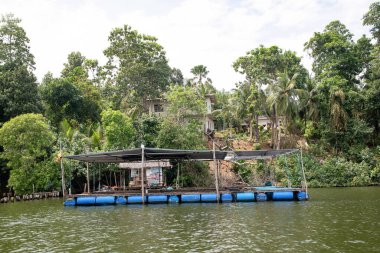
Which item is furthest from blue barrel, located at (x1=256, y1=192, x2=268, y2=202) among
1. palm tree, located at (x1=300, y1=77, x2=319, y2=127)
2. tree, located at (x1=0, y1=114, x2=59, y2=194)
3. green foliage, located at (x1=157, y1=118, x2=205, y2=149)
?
palm tree, located at (x1=300, y1=77, x2=319, y2=127)

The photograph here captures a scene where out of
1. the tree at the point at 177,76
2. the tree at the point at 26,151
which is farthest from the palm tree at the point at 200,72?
the tree at the point at 26,151

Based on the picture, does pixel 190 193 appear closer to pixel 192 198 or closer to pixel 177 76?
pixel 192 198

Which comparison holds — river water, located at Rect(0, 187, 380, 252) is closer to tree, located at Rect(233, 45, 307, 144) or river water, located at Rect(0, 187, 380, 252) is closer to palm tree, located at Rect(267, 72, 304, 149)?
palm tree, located at Rect(267, 72, 304, 149)

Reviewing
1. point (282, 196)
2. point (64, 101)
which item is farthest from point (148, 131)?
point (282, 196)

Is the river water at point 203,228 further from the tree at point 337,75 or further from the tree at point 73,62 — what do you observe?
the tree at point 73,62

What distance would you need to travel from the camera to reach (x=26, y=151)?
32719 millimetres

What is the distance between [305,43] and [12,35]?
124 ft

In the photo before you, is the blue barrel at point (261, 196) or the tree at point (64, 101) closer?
the blue barrel at point (261, 196)

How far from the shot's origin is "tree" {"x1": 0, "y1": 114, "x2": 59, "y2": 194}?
106 ft

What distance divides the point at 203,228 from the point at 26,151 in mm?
22182

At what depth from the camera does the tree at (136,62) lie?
48.9 meters

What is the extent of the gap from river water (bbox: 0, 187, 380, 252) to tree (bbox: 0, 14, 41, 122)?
16.0 m

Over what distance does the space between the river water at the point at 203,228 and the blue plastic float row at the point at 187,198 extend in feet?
3.61

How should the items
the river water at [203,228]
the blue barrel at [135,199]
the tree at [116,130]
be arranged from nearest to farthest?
the river water at [203,228], the blue barrel at [135,199], the tree at [116,130]
